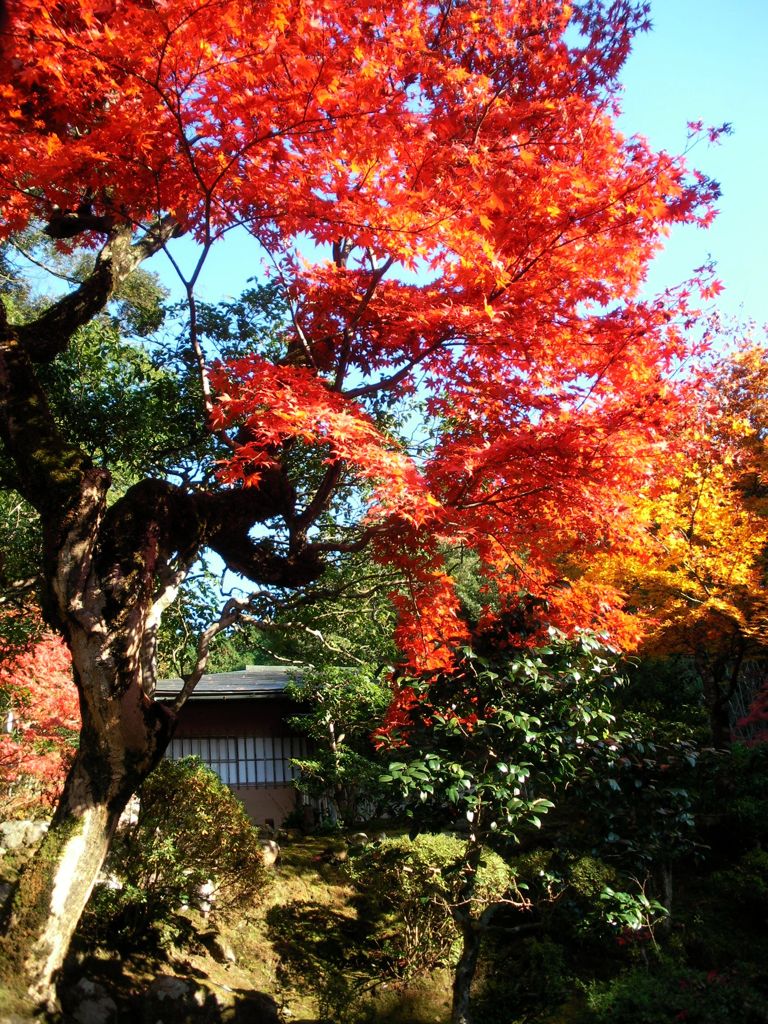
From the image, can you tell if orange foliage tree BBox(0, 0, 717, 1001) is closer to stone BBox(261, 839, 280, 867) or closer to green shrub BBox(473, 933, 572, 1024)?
green shrub BBox(473, 933, 572, 1024)

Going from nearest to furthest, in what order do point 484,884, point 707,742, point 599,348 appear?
point 599,348
point 484,884
point 707,742

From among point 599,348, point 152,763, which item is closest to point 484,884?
point 152,763

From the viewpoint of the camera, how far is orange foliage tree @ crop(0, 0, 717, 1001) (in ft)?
15.1

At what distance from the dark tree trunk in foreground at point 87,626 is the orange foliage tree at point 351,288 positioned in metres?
0.02

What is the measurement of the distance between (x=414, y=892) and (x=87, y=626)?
454 centimetres

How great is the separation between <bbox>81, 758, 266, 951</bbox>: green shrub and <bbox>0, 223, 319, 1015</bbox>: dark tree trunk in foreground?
182 centimetres

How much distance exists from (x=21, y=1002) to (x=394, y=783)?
2.35 metres

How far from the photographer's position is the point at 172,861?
6309mm

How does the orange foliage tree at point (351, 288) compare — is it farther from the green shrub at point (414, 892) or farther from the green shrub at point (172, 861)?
the green shrub at point (414, 892)

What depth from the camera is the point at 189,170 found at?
5.52m

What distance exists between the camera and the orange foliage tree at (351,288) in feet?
15.1

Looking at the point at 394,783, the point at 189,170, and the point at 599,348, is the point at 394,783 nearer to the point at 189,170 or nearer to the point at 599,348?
the point at 599,348

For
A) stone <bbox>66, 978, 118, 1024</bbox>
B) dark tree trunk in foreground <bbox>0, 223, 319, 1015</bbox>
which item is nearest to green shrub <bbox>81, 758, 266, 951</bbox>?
stone <bbox>66, 978, 118, 1024</bbox>

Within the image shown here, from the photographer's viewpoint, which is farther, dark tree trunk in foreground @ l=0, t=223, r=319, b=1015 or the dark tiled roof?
the dark tiled roof
